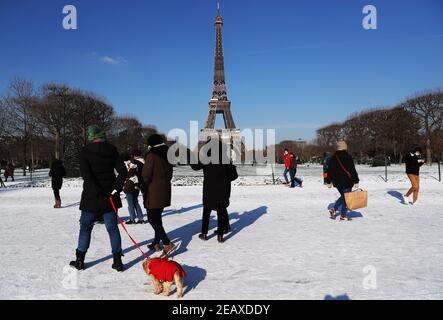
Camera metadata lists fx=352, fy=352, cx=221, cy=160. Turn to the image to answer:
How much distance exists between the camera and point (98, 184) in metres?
4.77

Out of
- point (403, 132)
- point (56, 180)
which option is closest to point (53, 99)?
point (56, 180)

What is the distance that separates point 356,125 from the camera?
2125 inches

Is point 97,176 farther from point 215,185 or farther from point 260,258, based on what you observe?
point 260,258

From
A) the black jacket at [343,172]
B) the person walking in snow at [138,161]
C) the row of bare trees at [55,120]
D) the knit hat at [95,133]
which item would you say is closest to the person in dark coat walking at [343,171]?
the black jacket at [343,172]

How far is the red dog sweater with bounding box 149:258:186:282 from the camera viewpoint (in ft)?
12.6

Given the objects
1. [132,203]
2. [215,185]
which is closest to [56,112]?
[132,203]

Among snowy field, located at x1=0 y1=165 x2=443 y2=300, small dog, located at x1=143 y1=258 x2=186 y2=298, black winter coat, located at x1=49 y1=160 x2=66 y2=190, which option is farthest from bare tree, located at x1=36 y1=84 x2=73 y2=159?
small dog, located at x1=143 y1=258 x2=186 y2=298

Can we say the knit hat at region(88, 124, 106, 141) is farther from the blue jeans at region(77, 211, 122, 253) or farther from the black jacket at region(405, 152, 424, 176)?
the black jacket at region(405, 152, 424, 176)

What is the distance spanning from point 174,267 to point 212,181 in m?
2.78

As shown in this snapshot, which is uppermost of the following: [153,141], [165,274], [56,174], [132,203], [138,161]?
[153,141]

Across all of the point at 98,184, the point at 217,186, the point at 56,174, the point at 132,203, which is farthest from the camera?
the point at 56,174

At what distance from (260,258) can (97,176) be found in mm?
2707

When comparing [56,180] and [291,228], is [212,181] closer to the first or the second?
[291,228]

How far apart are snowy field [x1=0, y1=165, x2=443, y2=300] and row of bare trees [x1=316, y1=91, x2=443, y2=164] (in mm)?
33003
